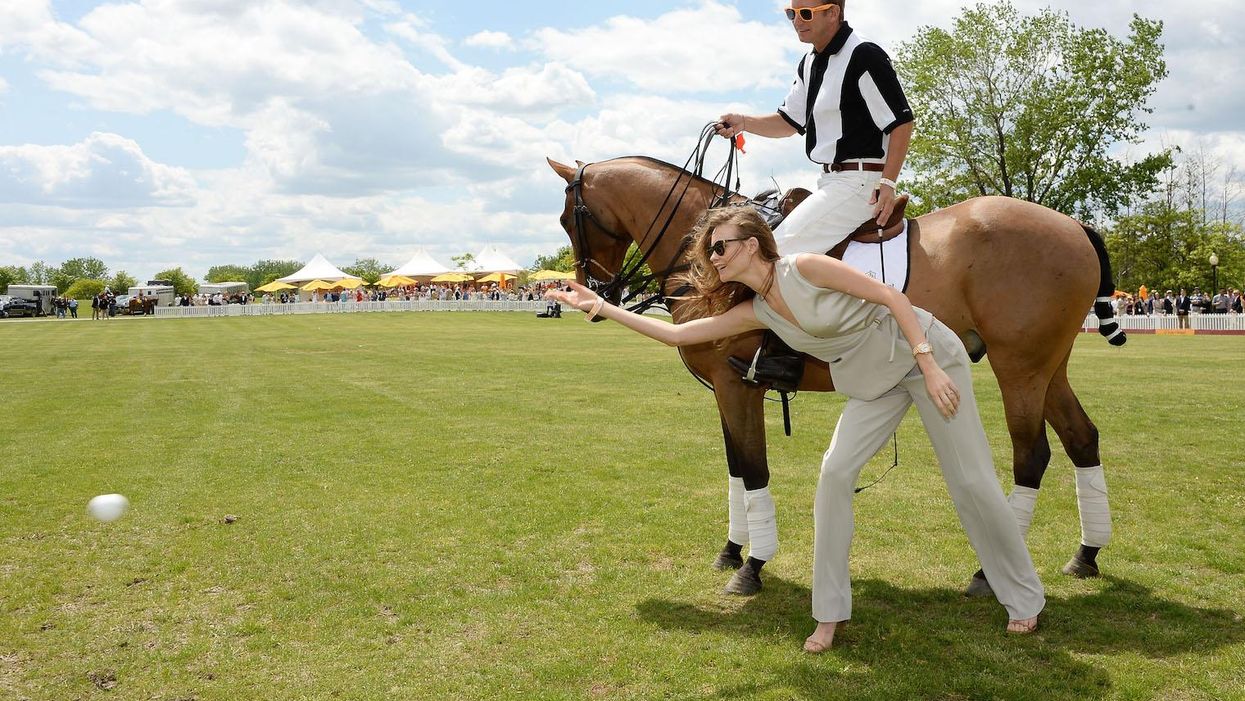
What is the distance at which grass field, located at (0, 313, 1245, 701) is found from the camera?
182 inches

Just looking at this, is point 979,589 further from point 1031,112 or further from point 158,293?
point 158,293

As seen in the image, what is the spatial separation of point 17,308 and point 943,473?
7589 centimetres

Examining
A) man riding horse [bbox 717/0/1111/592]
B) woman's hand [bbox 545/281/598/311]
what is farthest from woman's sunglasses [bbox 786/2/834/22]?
woman's hand [bbox 545/281/598/311]

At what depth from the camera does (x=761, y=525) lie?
5902mm

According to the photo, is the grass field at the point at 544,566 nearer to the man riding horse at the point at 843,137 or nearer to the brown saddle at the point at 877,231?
the man riding horse at the point at 843,137

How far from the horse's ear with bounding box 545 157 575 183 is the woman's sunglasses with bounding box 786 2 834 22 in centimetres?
218

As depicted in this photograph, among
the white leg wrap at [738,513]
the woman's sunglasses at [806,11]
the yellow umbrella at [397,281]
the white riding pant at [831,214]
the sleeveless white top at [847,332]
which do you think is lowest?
the white leg wrap at [738,513]

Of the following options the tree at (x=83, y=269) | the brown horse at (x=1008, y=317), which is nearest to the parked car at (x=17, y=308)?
the brown horse at (x=1008, y=317)

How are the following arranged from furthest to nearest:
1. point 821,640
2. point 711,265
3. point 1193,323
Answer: point 1193,323
point 711,265
point 821,640

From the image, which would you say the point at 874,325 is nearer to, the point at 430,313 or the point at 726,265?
the point at 726,265

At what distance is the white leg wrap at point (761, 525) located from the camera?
5906 millimetres

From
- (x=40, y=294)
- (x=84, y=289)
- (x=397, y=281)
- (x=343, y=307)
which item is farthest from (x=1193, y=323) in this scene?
(x=84, y=289)

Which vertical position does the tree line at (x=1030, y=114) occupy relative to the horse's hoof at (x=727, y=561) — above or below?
above

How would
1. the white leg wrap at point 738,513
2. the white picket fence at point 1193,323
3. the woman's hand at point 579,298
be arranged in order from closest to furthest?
the woman's hand at point 579,298
the white leg wrap at point 738,513
the white picket fence at point 1193,323
